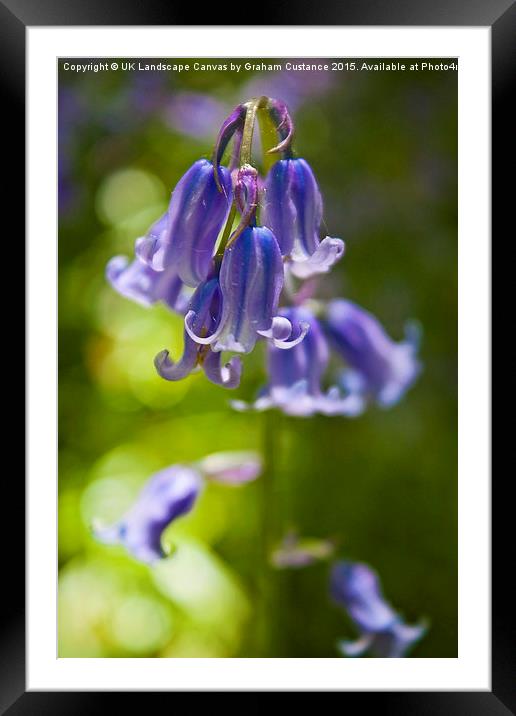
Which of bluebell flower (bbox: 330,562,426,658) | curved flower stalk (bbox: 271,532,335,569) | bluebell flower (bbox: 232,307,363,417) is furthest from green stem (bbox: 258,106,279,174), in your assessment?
bluebell flower (bbox: 330,562,426,658)

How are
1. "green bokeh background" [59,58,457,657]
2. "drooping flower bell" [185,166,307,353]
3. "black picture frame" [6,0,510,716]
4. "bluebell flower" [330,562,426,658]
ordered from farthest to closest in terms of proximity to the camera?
"green bokeh background" [59,58,457,657] → "bluebell flower" [330,562,426,658] → "black picture frame" [6,0,510,716] → "drooping flower bell" [185,166,307,353]

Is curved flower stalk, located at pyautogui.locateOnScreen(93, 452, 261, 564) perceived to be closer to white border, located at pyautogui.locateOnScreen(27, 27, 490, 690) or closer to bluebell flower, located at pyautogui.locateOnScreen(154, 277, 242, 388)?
white border, located at pyautogui.locateOnScreen(27, 27, 490, 690)

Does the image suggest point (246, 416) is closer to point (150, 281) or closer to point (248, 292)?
point (150, 281)

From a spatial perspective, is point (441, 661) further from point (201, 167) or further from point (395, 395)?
point (201, 167)

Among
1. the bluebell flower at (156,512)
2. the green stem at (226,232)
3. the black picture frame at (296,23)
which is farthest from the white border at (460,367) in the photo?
the green stem at (226,232)

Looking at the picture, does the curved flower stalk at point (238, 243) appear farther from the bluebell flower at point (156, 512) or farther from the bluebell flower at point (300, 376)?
the bluebell flower at point (156, 512)

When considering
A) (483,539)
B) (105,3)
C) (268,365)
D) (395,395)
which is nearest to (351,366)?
(395,395)

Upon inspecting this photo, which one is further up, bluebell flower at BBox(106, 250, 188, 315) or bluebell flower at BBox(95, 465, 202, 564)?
bluebell flower at BBox(106, 250, 188, 315)
